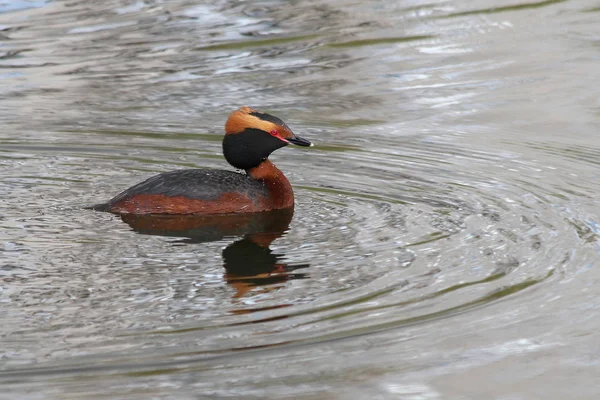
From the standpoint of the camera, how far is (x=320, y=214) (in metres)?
8.95

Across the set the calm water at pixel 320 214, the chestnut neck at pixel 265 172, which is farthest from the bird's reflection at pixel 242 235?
the chestnut neck at pixel 265 172

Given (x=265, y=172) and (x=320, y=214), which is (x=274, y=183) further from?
(x=320, y=214)

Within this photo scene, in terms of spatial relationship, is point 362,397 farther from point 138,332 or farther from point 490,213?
point 490,213

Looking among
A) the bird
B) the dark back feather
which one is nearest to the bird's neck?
the bird

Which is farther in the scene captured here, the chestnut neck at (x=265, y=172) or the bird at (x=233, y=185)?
the chestnut neck at (x=265, y=172)

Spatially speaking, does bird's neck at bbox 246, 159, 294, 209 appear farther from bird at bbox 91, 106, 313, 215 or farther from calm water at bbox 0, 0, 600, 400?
calm water at bbox 0, 0, 600, 400

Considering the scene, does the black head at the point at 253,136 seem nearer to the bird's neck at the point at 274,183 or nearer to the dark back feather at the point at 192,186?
the bird's neck at the point at 274,183

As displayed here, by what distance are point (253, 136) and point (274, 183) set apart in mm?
453

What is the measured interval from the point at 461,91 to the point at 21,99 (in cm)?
486

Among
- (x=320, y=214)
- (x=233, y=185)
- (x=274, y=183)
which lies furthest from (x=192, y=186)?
(x=320, y=214)

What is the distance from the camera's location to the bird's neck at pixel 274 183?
9.32 meters

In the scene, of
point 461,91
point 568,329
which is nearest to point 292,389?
point 568,329

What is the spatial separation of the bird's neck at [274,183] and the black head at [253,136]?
0.11m

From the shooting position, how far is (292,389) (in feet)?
18.8
